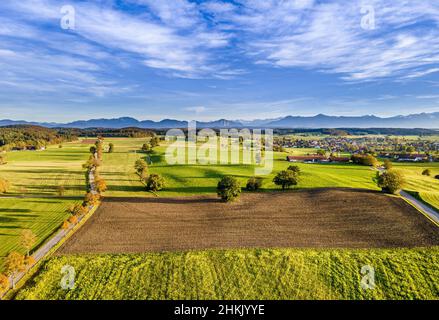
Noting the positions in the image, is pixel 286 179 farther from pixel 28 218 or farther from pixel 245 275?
pixel 28 218

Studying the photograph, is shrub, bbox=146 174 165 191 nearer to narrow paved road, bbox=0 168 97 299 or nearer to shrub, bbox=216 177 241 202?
shrub, bbox=216 177 241 202

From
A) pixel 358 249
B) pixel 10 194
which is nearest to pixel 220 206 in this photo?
pixel 358 249

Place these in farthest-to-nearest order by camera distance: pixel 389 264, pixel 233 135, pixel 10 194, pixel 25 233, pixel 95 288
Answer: pixel 233 135, pixel 10 194, pixel 25 233, pixel 389 264, pixel 95 288

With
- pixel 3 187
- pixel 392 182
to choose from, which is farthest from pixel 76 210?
pixel 392 182

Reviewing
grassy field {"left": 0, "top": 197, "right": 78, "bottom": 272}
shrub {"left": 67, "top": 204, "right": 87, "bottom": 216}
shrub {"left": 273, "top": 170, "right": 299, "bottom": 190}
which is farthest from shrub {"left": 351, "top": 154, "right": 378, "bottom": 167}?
grassy field {"left": 0, "top": 197, "right": 78, "bottom": 272}

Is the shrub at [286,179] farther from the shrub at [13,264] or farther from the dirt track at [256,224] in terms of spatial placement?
the shrub at [13,264]

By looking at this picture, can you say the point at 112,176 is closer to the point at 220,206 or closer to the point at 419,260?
the point at 220,206
